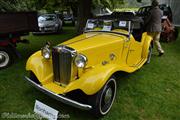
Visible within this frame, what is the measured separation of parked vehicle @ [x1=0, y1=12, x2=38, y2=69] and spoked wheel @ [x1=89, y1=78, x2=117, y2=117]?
357 cm

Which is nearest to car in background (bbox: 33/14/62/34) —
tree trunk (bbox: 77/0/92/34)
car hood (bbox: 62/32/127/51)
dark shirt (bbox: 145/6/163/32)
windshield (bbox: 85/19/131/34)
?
tree trunk (bbox: 77/0/92/34)

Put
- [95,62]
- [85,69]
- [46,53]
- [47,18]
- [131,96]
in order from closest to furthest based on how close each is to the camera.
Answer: [85,69]
[95,62]
[46,53]
[131,96]
[47,18]

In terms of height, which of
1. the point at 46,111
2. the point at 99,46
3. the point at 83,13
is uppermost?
the point at 83,13

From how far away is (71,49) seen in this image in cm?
395

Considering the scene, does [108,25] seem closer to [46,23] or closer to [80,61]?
[80,61]

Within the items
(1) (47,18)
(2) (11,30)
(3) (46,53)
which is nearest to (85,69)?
(3) (46,53)

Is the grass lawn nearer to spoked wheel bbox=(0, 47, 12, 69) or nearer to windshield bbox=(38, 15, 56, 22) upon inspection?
spoked wheel bbox=(0, 47, 12, 69)

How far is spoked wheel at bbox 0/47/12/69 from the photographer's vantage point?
20.4ft

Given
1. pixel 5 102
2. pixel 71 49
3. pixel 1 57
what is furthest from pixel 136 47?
pixel 1 57

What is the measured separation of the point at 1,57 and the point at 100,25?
3.10 m

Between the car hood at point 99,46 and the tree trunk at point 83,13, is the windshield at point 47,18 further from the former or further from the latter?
the car hood at point 99,46

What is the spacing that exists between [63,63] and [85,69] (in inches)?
17.4

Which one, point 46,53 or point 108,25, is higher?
point 108,25

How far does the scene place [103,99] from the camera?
3900 mm
